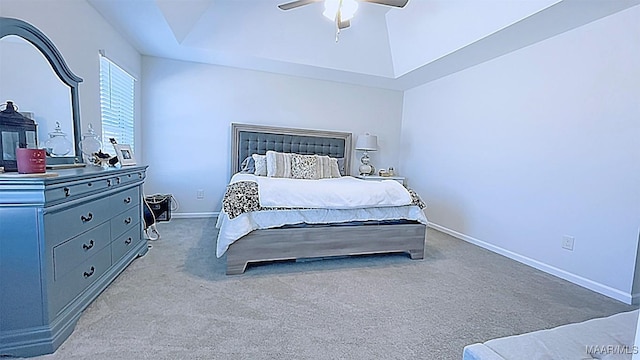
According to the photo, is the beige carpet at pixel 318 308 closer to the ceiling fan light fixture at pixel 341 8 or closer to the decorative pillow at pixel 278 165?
the decorative pillow at pixel 278 165

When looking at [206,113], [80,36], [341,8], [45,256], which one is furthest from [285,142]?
[45,256]

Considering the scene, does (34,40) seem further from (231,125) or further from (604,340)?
(604,340)

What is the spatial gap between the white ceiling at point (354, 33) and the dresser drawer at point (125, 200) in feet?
5.63

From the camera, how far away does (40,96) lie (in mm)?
2195

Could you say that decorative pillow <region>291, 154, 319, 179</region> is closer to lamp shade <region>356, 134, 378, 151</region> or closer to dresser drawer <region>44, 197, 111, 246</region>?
lamp shade <region>356, 134, 378, 151</region>

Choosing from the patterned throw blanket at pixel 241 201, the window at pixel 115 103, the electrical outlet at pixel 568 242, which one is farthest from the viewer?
the window at pixel 115 103

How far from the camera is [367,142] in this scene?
5.21m

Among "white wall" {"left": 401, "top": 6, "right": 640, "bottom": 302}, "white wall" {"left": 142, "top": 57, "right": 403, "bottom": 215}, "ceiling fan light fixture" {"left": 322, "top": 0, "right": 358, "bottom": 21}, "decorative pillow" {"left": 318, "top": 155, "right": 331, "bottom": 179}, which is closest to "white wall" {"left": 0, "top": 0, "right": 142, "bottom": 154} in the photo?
"white wall" {"left": 142, "top": 57, "right": 403, "bottom": 215}

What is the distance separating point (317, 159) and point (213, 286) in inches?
99.9

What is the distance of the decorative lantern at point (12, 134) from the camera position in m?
1.83

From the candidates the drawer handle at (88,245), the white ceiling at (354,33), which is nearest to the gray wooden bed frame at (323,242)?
the drawer handle at (88,245)

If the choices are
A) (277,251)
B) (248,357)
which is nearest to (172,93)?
(277,251)

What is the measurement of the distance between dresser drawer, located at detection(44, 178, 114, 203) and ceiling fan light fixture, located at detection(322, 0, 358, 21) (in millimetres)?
2321

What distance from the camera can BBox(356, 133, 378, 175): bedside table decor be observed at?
523 cm
